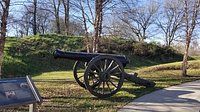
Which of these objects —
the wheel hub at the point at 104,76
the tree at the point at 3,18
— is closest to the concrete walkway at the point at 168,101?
the wheel hub at the point at 104,76

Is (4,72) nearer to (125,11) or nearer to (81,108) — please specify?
(125,11)

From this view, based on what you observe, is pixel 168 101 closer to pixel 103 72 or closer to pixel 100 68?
pixel 103 72

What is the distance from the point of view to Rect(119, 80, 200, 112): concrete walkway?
866cm

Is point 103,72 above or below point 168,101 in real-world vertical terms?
above

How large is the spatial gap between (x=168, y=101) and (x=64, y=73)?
467 inches

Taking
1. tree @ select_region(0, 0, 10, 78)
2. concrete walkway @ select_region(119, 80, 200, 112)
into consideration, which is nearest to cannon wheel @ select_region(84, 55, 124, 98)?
concrete walkway @ select_region(119, 80, 200, 112)

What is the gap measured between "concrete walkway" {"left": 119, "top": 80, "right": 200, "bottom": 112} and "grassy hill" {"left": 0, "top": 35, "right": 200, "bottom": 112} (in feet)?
1.20

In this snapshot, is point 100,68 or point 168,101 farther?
point 100,68

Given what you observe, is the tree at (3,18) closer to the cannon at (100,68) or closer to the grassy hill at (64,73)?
the cannon at (100,68)

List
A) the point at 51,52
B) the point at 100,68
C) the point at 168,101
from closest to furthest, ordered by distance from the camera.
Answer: the point at 168,101, the point at 100,68, the point at 51,52

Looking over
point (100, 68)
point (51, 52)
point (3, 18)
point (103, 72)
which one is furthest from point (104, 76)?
point (51, 52)

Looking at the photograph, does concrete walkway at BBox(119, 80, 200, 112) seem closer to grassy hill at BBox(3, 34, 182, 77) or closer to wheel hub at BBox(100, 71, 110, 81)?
wheel hub at BBox(100, 71, 110, 81)

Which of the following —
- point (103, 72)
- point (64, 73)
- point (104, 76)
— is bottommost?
point (64, 73)

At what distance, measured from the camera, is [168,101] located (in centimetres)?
981
